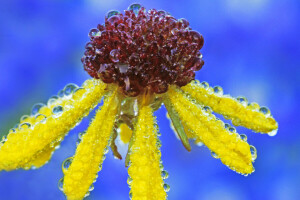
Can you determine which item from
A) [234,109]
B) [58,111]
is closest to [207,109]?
[234,109]

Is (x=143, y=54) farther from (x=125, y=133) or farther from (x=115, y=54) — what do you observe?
(x=125, y=133)

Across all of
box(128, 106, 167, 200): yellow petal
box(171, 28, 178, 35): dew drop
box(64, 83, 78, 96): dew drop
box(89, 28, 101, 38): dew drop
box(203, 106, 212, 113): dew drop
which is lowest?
box(128, 106, 167, 200): yellow petal

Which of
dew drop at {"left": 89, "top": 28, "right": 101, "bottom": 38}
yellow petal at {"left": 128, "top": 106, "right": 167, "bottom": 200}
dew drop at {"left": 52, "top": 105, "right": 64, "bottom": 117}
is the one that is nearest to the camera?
yellow petal at {"left": 128, "top": 106, "right": 167, "bottom": 200}

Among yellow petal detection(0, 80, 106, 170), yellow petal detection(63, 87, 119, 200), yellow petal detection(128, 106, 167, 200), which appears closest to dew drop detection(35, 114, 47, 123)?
yellow petal detection(0, 80, 106, 170)

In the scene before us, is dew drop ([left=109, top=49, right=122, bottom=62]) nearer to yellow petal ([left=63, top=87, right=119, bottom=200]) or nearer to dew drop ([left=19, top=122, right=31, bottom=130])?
yellow petal ([left=63, top=87, right=119, bottom=200])

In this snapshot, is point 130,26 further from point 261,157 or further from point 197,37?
point 261,157

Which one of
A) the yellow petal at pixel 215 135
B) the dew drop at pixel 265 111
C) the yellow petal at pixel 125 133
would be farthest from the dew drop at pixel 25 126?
the dew drop at pixel 265 111
